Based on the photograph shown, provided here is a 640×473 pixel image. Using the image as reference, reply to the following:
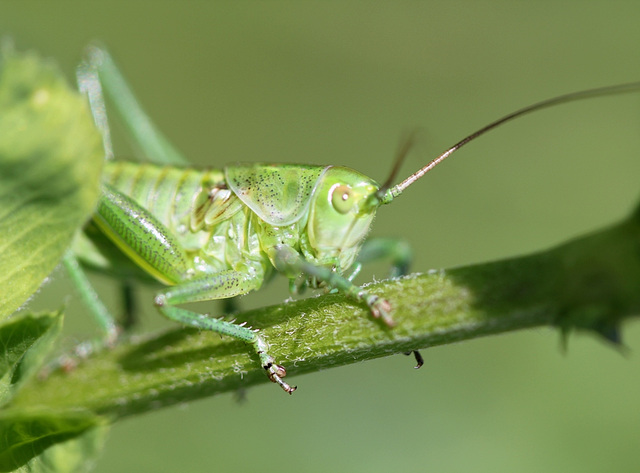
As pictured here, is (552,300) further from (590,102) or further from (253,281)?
(590,102)

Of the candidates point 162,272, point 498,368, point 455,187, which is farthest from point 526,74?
point 162,272

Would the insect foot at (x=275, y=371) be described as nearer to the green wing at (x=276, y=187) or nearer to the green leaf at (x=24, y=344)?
the green leaf at (x=24, y=344)

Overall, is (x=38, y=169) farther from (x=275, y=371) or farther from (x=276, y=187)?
(x=276, y=187)

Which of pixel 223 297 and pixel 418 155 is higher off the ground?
pixel 418 155

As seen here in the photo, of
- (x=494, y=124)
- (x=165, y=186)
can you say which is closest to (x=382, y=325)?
(x=494, y=124)

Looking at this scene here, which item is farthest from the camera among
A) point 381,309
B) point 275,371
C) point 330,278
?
point 330,278

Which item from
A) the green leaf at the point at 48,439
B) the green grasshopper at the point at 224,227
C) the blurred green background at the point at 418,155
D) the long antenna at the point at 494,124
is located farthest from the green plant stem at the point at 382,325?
the blurred green background at the point at 418,155
